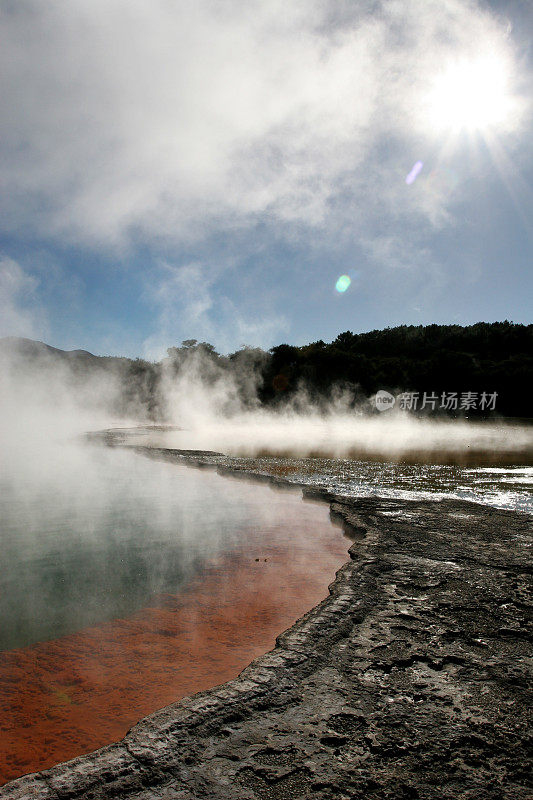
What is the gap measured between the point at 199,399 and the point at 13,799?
41.3 m

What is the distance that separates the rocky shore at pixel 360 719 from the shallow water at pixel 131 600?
0.44m

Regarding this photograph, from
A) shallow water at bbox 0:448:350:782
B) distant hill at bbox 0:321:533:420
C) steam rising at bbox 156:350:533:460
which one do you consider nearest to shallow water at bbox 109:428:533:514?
steam rising at bbox 156:350:533:460

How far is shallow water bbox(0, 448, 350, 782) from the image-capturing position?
2.38 meters

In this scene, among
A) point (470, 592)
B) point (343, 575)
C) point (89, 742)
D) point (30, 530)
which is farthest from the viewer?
Result: point (30, 530)

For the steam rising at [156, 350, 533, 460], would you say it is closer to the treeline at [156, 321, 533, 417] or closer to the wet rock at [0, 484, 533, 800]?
the treeline at [156, 321, 533, 417]

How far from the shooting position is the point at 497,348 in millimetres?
56594

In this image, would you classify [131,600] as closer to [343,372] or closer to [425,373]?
[343,372]

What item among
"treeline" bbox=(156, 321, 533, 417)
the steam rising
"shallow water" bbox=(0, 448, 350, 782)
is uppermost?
"treeline" bbox=(156, 321, 533, 417)

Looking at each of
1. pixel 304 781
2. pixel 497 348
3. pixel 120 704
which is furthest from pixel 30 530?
pixel 497 348

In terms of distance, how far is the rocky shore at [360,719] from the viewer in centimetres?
161

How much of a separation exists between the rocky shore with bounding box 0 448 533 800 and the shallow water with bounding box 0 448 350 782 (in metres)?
0.44

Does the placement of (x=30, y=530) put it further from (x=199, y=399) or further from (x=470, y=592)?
(x=199, y=399)

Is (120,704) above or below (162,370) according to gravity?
below

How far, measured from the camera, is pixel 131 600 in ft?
11.9
